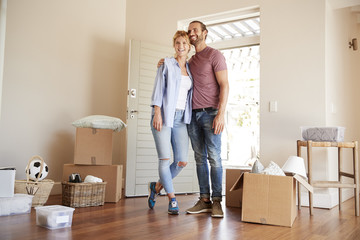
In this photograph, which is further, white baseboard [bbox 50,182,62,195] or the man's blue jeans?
white baseboard [bbox 50,182,62,195]

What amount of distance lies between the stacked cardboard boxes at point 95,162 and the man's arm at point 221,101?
1.24 meters

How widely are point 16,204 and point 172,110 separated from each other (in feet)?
4.63

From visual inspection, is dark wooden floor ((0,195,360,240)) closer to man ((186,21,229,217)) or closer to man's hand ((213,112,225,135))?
man ((186,21,229,217))

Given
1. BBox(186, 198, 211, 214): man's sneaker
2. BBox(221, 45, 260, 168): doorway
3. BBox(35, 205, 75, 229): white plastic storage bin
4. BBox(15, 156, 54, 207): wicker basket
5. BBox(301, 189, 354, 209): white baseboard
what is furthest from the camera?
BBox(221, 45, 260, 168): doorway

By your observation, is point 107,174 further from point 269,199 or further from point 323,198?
point 323,198

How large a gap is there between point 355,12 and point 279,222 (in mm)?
3600

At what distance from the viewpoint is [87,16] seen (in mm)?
4469

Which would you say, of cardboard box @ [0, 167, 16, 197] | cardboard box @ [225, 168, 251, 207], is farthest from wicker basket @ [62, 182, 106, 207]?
cardboard box @ [225, 168, 251, 207]

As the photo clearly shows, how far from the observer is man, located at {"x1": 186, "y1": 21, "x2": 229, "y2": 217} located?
2.80 meters

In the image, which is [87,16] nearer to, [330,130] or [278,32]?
[278,32]

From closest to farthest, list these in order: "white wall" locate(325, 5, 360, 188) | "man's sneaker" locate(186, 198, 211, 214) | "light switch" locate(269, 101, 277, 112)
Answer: "man's sneaker" locate(186, 198, 211, 214)
"white wall" locate(325, 5, 360, 188)
"light switch" locate(269, 101, 277, 112)

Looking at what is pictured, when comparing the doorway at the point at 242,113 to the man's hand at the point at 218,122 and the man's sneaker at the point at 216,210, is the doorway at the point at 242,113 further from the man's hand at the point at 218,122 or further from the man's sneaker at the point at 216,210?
the man's hand at the point at 218,122

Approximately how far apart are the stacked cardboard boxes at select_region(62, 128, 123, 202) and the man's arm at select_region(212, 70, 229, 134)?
124cm

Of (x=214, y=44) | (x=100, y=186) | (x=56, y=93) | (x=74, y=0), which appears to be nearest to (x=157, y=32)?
(x=214, y=44)
